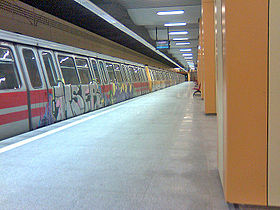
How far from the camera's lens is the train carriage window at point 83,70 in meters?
9.39

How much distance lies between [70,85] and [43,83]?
4.82 ft

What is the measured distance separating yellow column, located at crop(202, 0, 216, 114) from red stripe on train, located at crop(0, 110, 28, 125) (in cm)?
483

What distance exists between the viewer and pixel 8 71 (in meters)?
5.71

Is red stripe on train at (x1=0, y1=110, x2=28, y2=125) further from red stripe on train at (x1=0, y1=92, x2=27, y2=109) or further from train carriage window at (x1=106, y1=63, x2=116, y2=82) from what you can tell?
train carriage window at (x1=106, y1=63, x2=116, y2=82)

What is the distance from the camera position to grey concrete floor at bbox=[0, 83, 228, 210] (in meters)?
2.53

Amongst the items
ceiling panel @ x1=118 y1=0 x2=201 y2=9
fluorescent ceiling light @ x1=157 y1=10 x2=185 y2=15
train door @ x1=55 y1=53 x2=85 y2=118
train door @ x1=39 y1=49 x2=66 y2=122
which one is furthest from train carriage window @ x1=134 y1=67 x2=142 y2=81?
train door @ x1=39 y1=49 x2=66 y2=122

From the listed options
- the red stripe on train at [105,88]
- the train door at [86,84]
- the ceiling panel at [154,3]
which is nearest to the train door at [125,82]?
the red stripe on train at [105,88]

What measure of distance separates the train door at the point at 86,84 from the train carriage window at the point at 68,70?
28 centimetres

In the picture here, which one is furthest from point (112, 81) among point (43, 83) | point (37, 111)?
point (37, 111)

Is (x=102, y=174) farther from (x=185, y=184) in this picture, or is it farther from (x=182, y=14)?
(x=182, y=14)

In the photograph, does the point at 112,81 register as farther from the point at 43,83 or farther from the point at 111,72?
the point at 43,83

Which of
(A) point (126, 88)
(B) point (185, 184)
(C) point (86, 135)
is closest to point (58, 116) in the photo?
(C) point (86, 135)

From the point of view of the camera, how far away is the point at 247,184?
2270 millimetres
